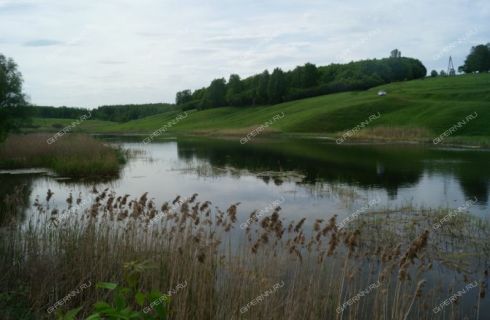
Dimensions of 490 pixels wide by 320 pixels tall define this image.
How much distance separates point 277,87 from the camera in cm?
11838

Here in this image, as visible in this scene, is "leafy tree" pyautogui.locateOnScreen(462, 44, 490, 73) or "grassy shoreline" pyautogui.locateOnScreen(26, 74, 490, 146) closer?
"grassy shoreline" pyautogui.locateOnScreen(26, 74, 490, 146)

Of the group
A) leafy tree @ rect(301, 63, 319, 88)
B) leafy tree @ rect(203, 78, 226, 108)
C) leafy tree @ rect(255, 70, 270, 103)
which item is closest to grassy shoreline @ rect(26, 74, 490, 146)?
leafy tree @ rect(255, 70, 270, 103)

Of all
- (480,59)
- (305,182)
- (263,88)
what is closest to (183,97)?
(263,88)

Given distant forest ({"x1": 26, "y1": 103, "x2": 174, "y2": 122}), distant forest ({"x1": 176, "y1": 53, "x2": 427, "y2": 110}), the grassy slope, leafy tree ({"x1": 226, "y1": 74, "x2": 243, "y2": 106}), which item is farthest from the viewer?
distant forest ({"x1": 26, "y1": 103, "x2": 174, "y2": 122})

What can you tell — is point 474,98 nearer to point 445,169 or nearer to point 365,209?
point 445,169

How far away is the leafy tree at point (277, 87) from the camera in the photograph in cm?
11794

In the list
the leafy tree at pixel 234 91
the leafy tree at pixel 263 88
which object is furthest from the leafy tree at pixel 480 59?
the leafy tree at pixel 234 91

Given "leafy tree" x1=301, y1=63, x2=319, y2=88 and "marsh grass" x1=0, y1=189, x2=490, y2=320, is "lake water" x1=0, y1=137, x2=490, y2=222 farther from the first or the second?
"leafy tree" x1=301, y1=63, x2=319, y2=88

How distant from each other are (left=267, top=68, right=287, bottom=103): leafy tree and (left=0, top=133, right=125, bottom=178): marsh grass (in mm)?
88421

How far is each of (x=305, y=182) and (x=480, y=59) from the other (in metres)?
112

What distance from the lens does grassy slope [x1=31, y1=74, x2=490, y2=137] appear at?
6769 cm

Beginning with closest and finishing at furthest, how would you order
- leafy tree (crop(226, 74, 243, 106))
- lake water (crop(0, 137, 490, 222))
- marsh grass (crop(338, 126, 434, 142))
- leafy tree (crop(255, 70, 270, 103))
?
1. lake water (crop(0, 137, 490, 222))
2. marsh grass (crop(338, 126, 434, 142))
3. leafy tree (crop(255, 70, 270, 103))
4. leafy tree (crop(226, 74, 243, 106))

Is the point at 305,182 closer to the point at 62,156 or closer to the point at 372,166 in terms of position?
the point at 372,166

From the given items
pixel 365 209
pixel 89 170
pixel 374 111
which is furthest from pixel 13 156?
pixel 374 111
